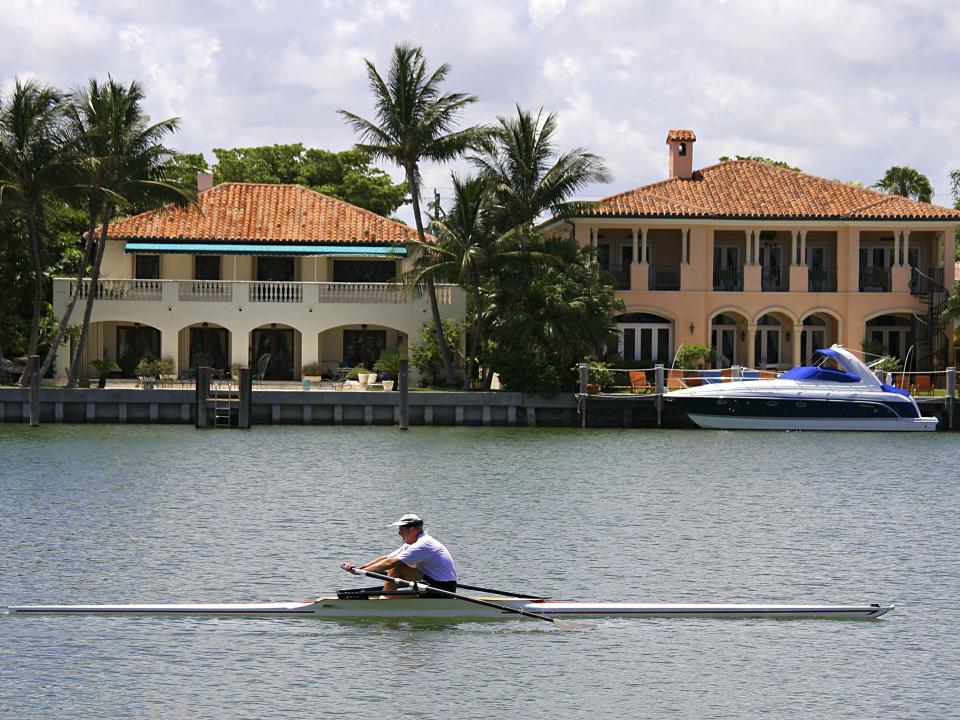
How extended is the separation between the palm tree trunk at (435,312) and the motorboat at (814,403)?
9194mm

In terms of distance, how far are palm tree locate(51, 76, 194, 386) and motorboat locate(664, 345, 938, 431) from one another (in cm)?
2037

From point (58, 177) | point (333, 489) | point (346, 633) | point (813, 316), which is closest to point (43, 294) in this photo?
point (58, 177)

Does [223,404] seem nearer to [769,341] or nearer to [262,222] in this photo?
[262,222]

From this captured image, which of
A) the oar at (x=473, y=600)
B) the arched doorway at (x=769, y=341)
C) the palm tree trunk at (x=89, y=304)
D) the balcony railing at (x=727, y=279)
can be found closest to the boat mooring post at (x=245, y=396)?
the palm tree trunk at (x=89, y=304)

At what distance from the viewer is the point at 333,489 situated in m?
36.0

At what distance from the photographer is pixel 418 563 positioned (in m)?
20.8

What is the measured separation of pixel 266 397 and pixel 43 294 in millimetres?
13252

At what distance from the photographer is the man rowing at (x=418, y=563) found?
20.7 metres

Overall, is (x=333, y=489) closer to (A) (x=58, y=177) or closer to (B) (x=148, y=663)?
(B) (x=148, y=663)

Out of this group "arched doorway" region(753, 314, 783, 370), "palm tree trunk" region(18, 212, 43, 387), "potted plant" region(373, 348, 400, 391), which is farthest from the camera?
"arched doorway" region(753, 314, 783, 370)

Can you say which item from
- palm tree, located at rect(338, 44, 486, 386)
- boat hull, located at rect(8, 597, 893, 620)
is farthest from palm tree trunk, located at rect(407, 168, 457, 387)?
boat hull, located at rect(8, 597, 893, 620)

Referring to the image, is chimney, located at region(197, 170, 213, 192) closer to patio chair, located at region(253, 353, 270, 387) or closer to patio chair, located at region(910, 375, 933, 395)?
patio chair, located at region(253, 353, 270, 387)

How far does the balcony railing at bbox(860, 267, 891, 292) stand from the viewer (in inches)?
2371

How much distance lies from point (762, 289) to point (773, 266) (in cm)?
154
